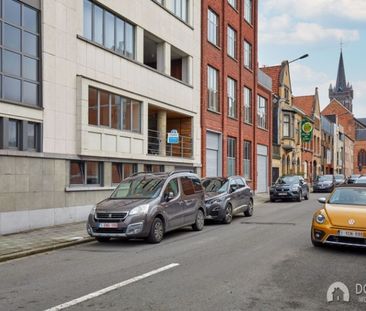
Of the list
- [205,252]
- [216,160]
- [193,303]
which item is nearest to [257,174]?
[216,160]

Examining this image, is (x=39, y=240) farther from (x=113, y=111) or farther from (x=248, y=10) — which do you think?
(x=248, y=10)

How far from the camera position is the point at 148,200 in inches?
447

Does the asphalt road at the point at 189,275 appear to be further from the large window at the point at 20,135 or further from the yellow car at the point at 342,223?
the large window at the point at 20,135

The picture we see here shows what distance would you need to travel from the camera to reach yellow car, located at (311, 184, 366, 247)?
892 cm

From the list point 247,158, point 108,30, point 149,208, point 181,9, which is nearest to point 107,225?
point 149,208

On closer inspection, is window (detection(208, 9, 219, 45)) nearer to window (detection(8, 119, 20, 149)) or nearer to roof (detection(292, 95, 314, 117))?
window (detection(8, 119, 20, 149))

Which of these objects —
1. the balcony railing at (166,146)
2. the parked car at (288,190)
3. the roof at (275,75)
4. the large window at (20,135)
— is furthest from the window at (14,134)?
the roof at (275,75)

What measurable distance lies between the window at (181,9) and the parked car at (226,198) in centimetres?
1064

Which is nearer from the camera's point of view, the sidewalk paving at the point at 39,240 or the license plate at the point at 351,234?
the license plate at the point at 351,234

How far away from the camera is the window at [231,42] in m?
30.4

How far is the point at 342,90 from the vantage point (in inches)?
4847

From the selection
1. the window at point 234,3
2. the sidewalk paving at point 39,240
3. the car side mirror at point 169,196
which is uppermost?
the window at point 234,3

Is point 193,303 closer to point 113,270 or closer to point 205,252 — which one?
point 113,270

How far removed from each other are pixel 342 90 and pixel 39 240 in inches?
4814
